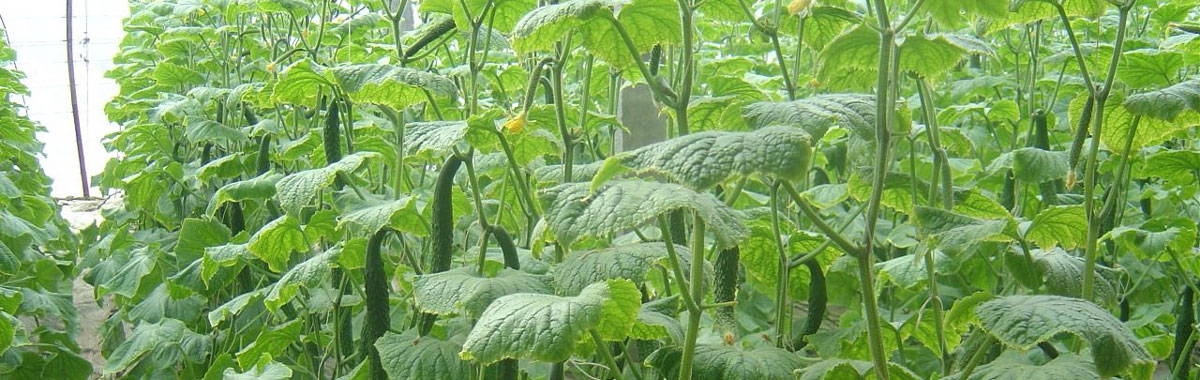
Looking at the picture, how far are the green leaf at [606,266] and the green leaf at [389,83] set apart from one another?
1.45 feet

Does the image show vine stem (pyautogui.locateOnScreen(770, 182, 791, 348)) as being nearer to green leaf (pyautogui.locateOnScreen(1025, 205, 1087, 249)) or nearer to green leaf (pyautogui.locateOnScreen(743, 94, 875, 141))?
green leaf (pyautogui.locateOnScreen(743, 94, 875, 141))

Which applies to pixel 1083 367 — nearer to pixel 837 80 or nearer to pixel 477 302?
pixel 837 80

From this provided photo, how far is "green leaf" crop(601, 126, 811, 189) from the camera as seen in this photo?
1.20 meters

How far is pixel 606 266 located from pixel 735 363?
0.22 metres

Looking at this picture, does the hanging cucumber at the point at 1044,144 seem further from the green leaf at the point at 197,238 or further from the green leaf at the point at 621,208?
the green leaf at the point at 197,238

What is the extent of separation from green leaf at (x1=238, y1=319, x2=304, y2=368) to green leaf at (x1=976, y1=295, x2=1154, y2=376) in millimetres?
1601

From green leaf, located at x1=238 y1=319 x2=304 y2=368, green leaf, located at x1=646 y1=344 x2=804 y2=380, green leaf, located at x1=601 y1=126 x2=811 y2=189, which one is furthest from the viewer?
green leaf, located at x1=238 y1=319 x2=304 y2=368

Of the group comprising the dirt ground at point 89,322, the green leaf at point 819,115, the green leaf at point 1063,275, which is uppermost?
the green leaf at point 819,115

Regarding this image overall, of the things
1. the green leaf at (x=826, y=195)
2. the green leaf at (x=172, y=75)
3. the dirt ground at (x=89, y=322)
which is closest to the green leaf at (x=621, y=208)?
the green leaf at (x=826, y=195)

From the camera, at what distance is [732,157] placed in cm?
121

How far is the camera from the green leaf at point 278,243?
2305mm

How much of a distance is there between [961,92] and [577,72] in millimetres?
1407

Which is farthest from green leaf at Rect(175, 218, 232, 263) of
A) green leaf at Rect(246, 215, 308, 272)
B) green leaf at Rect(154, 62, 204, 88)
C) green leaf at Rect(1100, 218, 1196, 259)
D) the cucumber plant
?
green leaf at Rect(1100, 218, 1196, 259)

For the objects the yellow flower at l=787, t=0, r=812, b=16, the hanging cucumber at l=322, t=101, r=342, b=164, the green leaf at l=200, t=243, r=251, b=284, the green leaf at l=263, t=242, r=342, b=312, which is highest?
the yellow flower at l=787, t=0, r=812, b=16
